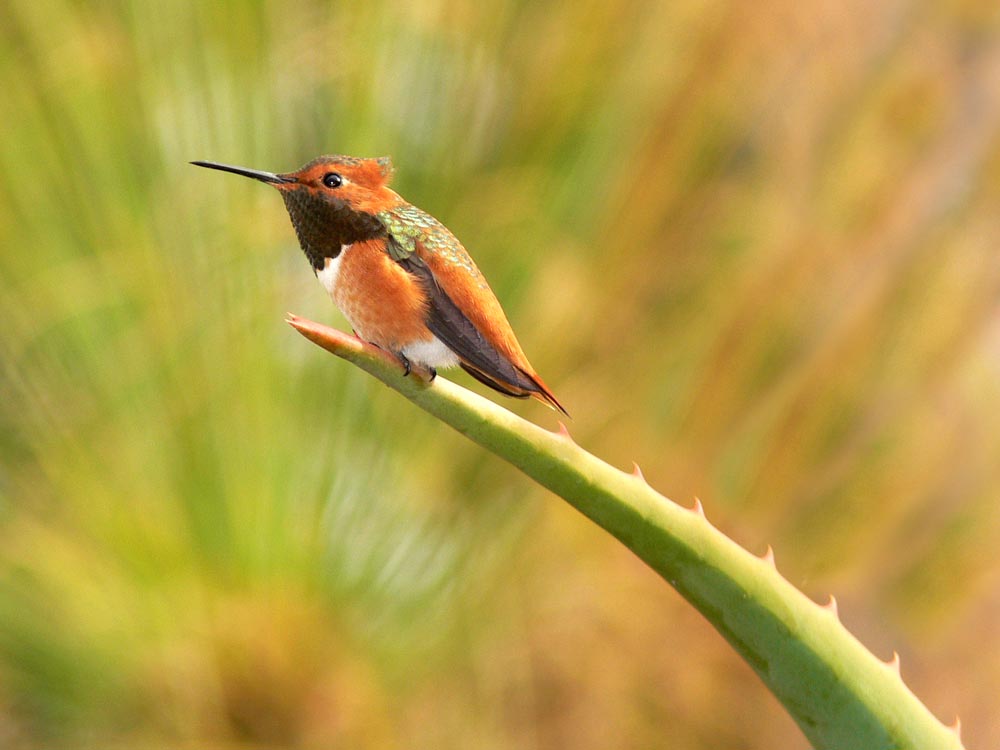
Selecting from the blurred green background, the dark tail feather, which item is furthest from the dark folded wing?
the blurred green background

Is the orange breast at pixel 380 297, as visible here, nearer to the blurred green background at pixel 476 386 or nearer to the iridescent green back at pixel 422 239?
the iridescent green back at pixel 422 239

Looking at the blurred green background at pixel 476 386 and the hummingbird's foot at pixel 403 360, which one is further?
the blurred green background at pixel 476 386

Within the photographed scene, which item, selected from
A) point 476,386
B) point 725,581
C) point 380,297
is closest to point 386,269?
point 380,297

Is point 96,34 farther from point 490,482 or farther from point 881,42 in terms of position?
point 881,42

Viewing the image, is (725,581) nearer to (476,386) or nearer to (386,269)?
(386,269)

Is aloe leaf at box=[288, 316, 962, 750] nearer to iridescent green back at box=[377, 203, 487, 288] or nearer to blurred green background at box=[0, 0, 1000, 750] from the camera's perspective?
iridescent green back at box=[377, 203, 487, 288]

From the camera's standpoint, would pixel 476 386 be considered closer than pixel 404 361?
No

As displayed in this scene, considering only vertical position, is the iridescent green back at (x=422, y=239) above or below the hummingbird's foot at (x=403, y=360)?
above

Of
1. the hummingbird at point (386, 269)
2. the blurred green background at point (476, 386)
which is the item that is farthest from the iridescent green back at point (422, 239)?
the blurred green background at point (476, 386)
